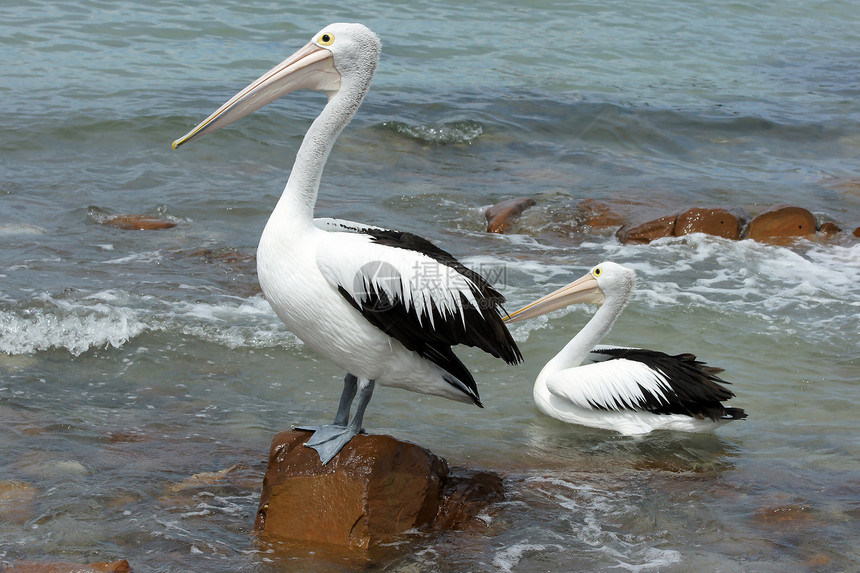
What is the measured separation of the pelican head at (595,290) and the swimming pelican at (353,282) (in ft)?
6.15

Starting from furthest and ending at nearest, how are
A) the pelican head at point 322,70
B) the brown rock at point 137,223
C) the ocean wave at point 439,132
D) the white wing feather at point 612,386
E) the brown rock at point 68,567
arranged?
the ocean wave at point 439,132, the brown rock at point 137,223, the white wing feather at point 612,386, the pelican head at point 322,70, the brown rock at point 68,567

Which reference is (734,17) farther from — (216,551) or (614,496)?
(216,551)

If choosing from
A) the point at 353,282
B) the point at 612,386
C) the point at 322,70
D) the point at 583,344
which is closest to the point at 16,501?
the point at 353,282

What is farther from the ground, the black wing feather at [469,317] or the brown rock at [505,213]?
the black wing feather at [469,317]

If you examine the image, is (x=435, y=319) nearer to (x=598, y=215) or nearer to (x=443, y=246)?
(x=443, y=246)

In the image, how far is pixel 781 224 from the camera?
8227mm

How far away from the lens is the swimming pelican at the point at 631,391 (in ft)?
16.5

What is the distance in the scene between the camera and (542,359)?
609cm

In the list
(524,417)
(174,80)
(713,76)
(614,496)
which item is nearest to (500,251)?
(524,417)

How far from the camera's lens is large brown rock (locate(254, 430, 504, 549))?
3.61 metres

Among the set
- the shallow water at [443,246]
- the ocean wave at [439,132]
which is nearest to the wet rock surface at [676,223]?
the shallow water at [443,246]

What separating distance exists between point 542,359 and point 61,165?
18.2 feet

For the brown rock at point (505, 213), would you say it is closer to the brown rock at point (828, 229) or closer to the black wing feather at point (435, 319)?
the brown rock at point (828, 229)

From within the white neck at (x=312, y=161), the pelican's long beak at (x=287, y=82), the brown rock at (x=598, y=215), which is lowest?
the brown rock at (x=598, y=215)
